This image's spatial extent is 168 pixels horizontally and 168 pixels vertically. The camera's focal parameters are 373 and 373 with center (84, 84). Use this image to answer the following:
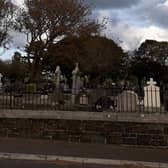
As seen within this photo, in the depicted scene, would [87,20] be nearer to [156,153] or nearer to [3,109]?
[3,109]

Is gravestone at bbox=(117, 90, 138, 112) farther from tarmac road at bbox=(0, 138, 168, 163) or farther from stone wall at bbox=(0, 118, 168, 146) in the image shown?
tarmac road at bbox=(0, 138, 168, 163)

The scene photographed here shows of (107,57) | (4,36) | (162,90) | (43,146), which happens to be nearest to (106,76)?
(107,57)

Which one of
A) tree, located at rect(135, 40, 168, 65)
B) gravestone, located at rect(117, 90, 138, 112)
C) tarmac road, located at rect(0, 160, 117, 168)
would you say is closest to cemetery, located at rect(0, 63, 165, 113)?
gravestone, located at rect(117, 90, 138, 112)

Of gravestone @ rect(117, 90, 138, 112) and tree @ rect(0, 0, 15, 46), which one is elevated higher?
tree @ rect(0, 0, 15, 46)

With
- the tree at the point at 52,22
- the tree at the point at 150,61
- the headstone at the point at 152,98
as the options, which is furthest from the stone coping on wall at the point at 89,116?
the tree at the point at 150,61

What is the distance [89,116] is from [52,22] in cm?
1694

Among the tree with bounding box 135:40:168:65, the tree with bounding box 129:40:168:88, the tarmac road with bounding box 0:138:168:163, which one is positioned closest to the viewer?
the tarmac road with bounding box 0:138:168:163

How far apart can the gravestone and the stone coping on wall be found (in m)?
1.26

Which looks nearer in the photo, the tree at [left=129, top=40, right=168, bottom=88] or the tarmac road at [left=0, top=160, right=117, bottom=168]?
the tarmac road at [left=0, top=160, right=117, bottom=168]

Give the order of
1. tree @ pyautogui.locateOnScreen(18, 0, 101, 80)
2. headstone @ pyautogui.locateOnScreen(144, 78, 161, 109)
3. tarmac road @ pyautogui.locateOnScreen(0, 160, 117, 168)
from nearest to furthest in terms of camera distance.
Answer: tarmac road @ pyautogui.locateOnScreen(0, 160, 117, 168), headstone @ pyautogui.locateOnScreen(144, 78, 161, 109), tree @ pyautogui.locateOnScreen(18, 0, 101, 80)

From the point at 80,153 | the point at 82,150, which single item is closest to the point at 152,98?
the point at 82,150

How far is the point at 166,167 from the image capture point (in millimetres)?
8945

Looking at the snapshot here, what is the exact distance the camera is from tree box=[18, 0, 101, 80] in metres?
27.7

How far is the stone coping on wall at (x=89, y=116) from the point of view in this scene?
11.5m
